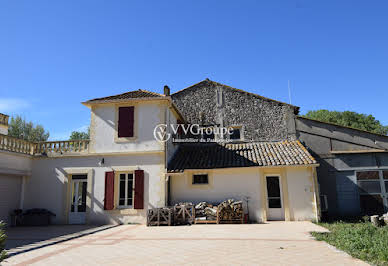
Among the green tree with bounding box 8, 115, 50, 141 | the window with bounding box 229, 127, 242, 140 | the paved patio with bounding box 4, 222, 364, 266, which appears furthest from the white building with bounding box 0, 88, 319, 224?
the green tree with bounding box 8, 115, 50, 141

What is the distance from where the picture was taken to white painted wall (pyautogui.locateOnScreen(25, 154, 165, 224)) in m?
11.9

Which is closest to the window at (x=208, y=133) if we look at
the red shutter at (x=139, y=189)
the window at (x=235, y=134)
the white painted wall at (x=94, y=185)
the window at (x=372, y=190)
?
the window at (x=235, y=134)

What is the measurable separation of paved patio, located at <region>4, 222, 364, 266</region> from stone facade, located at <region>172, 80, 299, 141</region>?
773cm

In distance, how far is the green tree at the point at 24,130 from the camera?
2578cm

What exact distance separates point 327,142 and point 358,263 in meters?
10.5

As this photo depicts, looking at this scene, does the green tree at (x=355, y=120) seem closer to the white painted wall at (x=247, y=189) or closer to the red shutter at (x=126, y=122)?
the white painted wall at (x=247, y=189)

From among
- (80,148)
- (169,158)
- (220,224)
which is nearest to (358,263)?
(220,224)

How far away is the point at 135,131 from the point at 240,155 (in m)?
5.44

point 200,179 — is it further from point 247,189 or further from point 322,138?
point 322,138

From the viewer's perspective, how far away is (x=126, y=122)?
12773 mm

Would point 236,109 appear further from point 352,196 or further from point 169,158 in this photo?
point 352,196

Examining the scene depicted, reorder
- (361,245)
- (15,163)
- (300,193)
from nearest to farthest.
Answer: (361,245) < (300,193) < (15,163)

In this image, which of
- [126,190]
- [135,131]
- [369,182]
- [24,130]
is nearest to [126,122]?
[135,131]

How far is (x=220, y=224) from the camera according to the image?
1123cm
